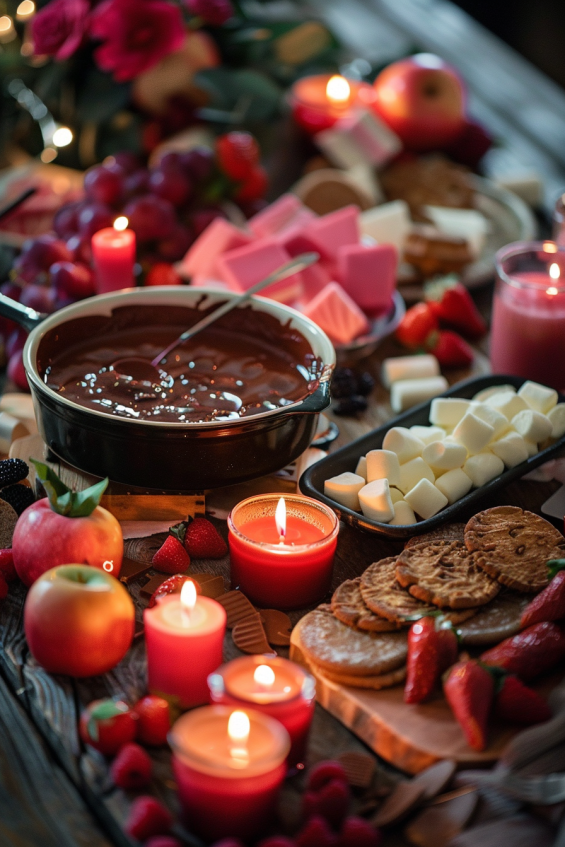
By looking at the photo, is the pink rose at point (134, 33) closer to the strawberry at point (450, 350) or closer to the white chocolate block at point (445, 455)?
the strawberry at point (450, 350)

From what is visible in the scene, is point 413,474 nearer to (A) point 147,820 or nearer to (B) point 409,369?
(B) point 409,369

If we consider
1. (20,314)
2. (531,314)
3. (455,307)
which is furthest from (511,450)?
(20,314)

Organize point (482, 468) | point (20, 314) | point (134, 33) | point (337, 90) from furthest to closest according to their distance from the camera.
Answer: point (337, 90) → point (134, 33) → point (20, 314) → point (482, 468)

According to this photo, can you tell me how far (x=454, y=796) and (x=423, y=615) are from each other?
24 cm

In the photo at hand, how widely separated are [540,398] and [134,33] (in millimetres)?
1655

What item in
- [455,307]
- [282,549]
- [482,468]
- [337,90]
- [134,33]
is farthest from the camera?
[337,90]

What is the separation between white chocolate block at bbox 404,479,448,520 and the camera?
1478 millimetres

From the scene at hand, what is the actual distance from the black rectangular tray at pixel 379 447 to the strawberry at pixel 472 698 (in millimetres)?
291

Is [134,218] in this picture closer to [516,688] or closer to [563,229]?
[563,229]

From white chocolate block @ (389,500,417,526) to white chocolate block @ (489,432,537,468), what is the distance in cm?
21

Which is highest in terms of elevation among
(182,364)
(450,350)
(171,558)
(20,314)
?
(20,314)

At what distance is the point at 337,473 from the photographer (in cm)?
155

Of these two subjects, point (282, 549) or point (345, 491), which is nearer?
point (282, 549)

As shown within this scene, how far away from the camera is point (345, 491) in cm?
147
